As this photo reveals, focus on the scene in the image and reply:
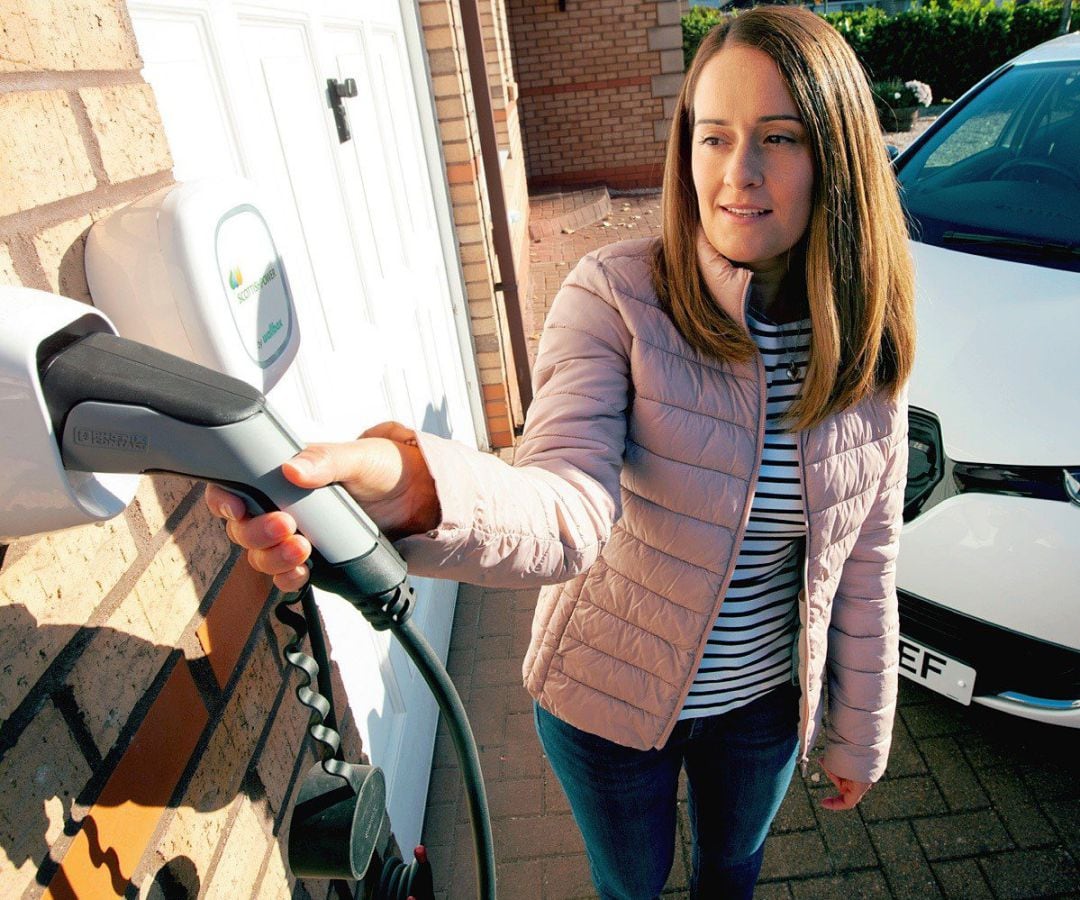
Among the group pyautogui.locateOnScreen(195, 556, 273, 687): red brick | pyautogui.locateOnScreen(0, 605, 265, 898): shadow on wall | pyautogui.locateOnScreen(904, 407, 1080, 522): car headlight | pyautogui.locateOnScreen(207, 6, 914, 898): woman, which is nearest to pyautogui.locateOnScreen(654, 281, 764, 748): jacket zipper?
pyautogui.locateOnScreen(207, 6, 914, 898): woman

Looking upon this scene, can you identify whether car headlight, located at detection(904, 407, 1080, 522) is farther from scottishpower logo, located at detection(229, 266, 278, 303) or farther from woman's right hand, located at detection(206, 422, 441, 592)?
scottishpower logo, located at detection(229, 266, 278, 303)

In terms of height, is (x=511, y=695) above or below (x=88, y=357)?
below

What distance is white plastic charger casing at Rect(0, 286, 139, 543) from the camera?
1.84 feet

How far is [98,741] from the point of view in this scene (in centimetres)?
78

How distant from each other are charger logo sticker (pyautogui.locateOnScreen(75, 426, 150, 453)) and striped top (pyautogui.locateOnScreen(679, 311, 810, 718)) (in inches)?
40.3

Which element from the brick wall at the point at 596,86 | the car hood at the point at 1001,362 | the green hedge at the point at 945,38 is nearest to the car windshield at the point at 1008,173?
the car hood at the point at 1001,362

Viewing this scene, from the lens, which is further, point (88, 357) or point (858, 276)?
point (858, 276)

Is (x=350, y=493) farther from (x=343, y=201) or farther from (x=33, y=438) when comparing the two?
(x=343, y=201)

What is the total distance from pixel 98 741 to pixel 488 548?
1.42ft

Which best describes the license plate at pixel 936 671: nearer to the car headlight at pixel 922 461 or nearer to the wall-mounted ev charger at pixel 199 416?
the car headlight at pixel 922 461

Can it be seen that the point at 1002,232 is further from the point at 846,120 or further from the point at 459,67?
the point at 459,67

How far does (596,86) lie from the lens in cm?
1035

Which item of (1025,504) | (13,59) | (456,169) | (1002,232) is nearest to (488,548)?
(13,59)

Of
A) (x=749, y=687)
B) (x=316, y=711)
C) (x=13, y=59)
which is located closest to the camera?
(x=13, y=59)
